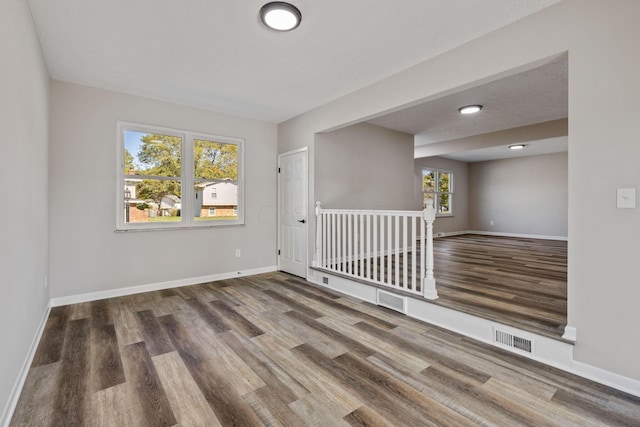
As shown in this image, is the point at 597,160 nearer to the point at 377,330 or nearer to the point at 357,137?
the point at 377,330

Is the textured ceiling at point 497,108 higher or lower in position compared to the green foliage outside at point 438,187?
higher

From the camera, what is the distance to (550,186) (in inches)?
330

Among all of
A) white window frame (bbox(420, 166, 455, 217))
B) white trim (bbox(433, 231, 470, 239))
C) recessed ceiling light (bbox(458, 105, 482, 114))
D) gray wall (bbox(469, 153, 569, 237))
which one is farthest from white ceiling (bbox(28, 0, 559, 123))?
gray wall (bbox(469, 153, 569, 237))

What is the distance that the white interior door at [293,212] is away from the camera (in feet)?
14.9

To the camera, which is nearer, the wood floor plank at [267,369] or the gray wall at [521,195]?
the wood floor plank at [267,369]

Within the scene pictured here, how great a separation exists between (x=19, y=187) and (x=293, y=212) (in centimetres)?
322

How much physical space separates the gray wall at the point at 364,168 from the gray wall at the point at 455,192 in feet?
7.40

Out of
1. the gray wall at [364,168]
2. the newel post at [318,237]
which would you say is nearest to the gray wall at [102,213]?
the newel post at [318,237]

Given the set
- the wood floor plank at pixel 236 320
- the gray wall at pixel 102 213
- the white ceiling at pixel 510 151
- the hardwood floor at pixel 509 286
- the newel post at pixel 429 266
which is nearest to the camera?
the hardwood floor at pixel 509 286

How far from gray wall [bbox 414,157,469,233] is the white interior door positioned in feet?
15.2

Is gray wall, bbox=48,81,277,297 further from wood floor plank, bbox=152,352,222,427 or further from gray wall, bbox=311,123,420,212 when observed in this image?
wood floor plank, bbox=152,352,222,427

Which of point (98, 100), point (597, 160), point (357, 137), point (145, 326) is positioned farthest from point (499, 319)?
point (98, 100)

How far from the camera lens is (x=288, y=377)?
197 cm

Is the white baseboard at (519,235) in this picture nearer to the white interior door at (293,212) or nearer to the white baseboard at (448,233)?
the white baseboard at (448,233)
